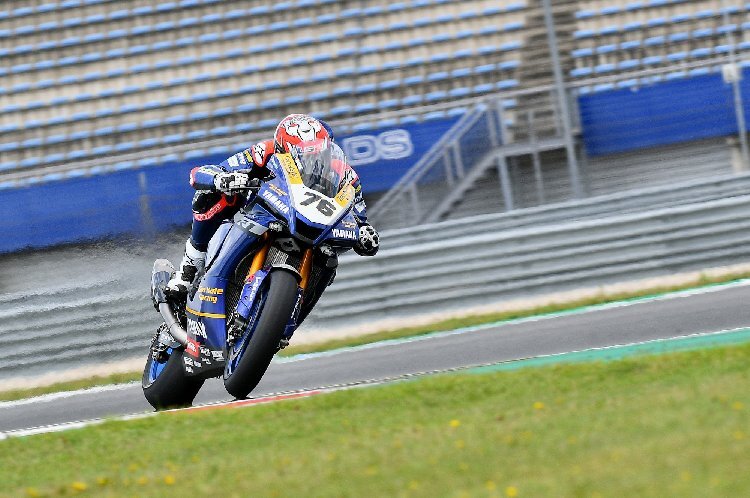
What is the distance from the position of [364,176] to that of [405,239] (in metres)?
1.05

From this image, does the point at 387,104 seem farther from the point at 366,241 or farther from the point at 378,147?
the point at 366,241

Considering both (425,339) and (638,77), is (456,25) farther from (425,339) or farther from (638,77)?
(425,339)

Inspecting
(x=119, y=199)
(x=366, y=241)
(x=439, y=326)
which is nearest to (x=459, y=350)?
(x=439, y=326)

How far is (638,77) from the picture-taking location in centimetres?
1411

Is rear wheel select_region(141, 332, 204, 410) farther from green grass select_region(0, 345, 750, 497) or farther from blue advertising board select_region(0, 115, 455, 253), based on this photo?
blue advertising board select_region(0, 115, 455, 253)

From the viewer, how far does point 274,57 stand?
17359 mm

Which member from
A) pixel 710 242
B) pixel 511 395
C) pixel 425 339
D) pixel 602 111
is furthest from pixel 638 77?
pixel 511 395

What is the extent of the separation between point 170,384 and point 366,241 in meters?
1.59

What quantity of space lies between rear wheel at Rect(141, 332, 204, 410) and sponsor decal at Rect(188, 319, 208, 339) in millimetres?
267

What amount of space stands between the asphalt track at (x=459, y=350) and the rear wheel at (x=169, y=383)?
2.52 feet

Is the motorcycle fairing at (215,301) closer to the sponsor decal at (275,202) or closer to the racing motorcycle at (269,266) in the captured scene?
the racing motorcycle at (269,266)

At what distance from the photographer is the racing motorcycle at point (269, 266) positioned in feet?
22.2

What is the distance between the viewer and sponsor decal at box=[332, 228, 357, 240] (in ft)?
22.7

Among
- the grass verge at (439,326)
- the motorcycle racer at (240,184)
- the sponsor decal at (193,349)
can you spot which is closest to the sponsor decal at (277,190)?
the motorcycle racer at (240,184)
